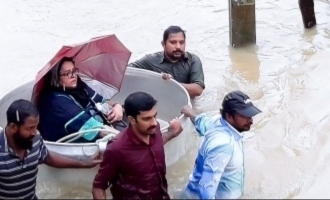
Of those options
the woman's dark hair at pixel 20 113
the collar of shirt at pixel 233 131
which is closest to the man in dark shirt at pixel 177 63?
the collar of shirt at pixel 233 131

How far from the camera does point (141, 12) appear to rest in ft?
33.3

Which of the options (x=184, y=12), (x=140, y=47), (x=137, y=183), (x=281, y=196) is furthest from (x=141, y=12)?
(x=137, y=183)

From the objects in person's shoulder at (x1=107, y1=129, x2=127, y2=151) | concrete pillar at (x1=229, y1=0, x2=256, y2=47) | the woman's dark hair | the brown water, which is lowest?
the brown water

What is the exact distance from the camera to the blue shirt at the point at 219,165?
157 inches

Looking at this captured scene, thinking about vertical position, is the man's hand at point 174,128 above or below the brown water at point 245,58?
above

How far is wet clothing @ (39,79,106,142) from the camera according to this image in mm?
4926

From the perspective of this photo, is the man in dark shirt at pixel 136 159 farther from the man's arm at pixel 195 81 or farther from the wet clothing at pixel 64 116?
the man's arm at pixel 195 81

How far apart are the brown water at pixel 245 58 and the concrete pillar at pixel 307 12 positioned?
11 centimetres

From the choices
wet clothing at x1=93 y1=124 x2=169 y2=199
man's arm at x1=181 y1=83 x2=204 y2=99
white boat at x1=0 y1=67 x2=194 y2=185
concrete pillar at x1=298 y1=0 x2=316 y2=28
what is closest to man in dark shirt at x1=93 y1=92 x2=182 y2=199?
wet clothing at x1=93 y1=124 x2=169 y2=199

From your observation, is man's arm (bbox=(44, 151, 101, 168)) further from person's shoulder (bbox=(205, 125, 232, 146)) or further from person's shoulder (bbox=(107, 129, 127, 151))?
person's shoulder (bbox=(205, 125, 232, 146))

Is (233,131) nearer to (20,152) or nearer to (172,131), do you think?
(172,131)

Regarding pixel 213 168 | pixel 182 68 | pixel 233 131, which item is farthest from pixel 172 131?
pixel 182 68

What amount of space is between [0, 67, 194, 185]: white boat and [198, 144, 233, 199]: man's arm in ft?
2.88

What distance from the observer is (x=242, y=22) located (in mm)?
8328
